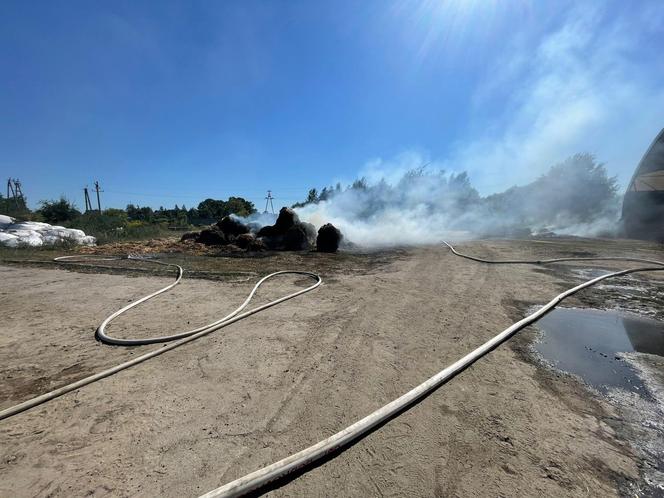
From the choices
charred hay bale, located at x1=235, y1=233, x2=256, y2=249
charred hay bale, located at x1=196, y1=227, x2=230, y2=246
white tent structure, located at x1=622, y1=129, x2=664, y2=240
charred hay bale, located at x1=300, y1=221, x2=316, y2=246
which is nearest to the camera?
charred hay bale, located at x1=235, y1=233, x2=256, y2=249

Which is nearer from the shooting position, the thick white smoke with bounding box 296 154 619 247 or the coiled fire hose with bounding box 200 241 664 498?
the coiled fire hose with bounding box 200 241 664 498

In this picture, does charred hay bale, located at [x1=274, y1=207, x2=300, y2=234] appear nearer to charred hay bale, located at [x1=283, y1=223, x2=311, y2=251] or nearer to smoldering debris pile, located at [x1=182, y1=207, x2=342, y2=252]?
smoldering debris pile, located at [x1=182, y1=207, x2=342, y2=252]

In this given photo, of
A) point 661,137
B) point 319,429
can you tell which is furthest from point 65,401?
point 661,137

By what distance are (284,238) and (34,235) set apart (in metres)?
13.4

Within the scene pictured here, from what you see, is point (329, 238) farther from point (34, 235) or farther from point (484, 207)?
point (484, 207)

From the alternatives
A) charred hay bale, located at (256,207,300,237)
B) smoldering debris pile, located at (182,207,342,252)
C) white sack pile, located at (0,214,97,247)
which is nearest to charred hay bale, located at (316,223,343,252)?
smoldering debris pile, located at (182,207,342,252)

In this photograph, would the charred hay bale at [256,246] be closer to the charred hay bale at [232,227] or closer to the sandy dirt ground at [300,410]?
the charred hay bale at [232,227]

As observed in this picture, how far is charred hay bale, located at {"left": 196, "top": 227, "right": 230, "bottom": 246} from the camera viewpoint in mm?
15984

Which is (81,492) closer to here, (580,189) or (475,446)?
(475,446)

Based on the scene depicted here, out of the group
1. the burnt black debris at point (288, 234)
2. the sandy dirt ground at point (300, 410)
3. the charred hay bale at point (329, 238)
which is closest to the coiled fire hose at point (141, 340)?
the sandy dirt ground at point (300, 410)

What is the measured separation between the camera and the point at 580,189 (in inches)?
1233

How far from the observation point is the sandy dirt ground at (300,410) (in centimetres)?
199

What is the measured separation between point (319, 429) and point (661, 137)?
29.0 metres

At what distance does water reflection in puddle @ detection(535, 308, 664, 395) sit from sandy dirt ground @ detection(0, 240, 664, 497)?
365 mm
